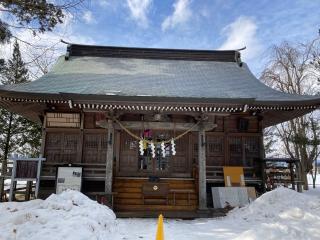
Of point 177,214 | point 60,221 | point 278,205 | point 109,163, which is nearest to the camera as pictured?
point 60,221

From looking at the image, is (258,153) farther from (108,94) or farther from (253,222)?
(108,94)

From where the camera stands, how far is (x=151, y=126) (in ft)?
39.2

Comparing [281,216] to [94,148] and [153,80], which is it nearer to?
[94,148]

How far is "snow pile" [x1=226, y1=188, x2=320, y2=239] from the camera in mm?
6410

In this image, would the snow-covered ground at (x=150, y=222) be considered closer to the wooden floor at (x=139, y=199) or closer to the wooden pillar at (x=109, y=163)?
the wooden floor at (x=139, y=199)

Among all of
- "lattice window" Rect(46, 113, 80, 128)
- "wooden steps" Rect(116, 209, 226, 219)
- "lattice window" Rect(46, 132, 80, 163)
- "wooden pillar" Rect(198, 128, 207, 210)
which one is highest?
"lattice window" Rect(46, 113, 80, 128)

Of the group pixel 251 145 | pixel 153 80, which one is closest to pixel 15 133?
pixel 153 80

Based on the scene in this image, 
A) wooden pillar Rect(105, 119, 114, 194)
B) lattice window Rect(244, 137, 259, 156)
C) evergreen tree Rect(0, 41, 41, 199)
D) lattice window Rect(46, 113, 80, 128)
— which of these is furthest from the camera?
evergreen tree Rect(0, 41, 41, 199)

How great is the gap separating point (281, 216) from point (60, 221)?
20.3 ft

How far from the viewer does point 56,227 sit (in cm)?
618

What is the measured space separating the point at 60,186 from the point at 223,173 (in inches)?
281

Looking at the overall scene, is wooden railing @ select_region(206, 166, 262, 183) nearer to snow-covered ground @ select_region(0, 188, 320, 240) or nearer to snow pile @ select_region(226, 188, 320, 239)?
snow pile @ select_region(226, 188, 320, 239)

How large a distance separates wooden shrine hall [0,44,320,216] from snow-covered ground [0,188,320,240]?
2063 mm

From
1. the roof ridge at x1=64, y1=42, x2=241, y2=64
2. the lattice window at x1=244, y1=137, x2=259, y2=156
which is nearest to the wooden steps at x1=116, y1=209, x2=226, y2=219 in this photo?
the lattice window at x1=244, y1=137, x2=259, y2=156
